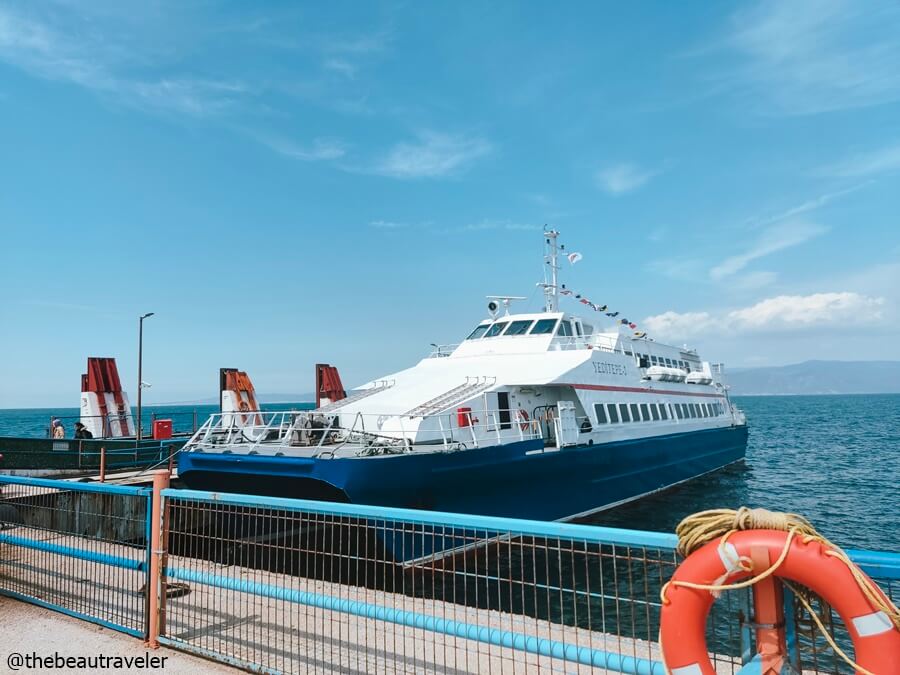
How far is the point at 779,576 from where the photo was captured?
9.45 feet

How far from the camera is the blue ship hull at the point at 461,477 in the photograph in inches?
427

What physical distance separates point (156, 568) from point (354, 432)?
21.3ft

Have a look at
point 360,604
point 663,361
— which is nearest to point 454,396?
point 360,604

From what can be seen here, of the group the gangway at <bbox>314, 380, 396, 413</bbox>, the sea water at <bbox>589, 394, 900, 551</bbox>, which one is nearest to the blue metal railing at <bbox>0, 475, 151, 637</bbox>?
the gangway at <bbox>314, 380, 396, 413</bbox>

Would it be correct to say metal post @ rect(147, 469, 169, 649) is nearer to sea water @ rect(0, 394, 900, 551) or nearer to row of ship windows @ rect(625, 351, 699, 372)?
sea water @ rect(0, 394, 900, 551)

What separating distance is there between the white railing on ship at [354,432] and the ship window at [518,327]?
4760mm

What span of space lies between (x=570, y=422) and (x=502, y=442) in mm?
2680

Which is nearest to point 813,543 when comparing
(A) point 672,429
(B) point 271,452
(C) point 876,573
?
(C) point 876,573

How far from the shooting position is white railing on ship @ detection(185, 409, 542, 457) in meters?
12.0

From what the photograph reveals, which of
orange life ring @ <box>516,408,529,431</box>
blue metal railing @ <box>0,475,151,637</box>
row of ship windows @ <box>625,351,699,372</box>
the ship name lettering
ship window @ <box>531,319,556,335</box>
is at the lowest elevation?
blue metal railing @ <box>0,475,151,637</box>

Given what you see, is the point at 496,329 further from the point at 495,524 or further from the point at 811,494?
the point at 495,524

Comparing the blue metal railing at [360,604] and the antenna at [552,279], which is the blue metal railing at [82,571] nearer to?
the blue metal railing at [360,604]

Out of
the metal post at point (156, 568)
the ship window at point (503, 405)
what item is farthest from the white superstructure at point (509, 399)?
the metal post at point (156, 568)

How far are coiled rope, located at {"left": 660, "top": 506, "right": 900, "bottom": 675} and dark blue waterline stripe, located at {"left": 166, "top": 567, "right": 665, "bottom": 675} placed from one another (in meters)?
0.70
